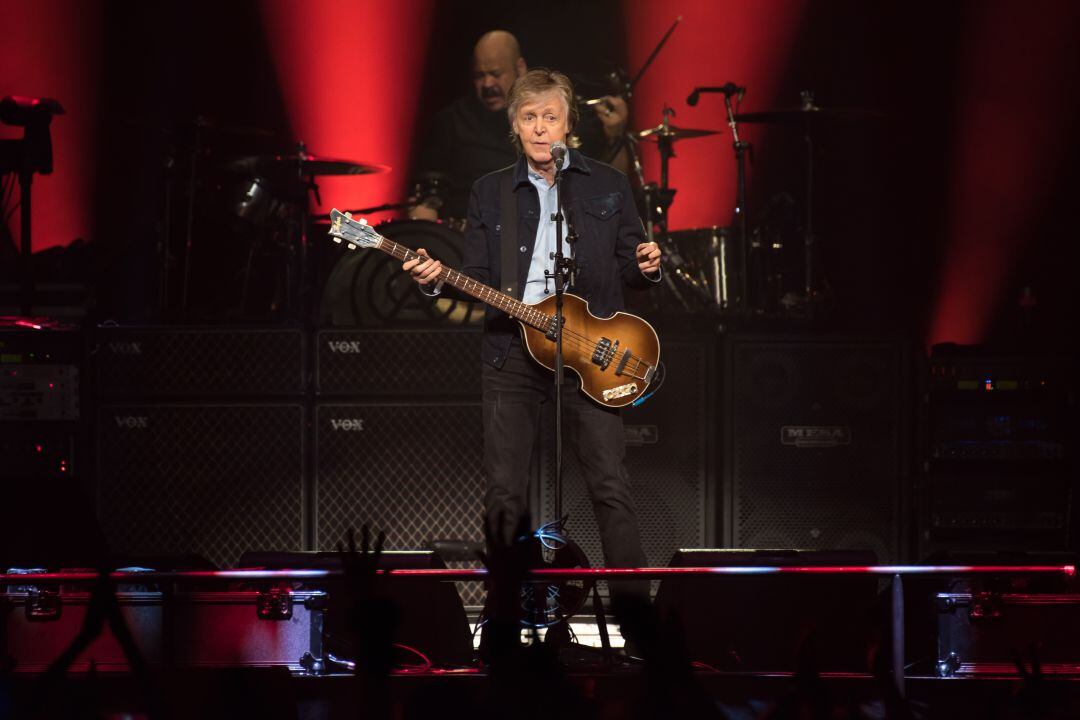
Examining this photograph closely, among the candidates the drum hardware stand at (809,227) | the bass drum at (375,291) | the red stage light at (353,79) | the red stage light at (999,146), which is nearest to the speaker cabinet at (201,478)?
the bass drum at (375,291)

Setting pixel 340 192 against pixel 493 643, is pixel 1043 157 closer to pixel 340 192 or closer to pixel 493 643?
pixel 340 192

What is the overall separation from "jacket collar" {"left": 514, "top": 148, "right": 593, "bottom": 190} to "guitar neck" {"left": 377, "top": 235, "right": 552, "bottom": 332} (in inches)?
16.4

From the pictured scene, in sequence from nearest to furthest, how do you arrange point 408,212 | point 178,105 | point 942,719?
point 942,719
point 408,212
point 178,105

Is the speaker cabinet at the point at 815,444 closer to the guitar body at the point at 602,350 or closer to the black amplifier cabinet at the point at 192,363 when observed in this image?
the guitar body at the point at 602,350

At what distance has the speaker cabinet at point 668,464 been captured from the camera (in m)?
5.62

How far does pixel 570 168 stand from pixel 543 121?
0.67 ft

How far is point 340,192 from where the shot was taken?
25.9ft

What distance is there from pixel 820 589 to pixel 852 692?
1037 mm

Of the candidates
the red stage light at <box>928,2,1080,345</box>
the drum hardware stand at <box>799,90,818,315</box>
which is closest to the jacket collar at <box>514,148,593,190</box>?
the drum hardware stand at <box>799,90,818,315</box>

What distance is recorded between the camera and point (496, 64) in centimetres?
780

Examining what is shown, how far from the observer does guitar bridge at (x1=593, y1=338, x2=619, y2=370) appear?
14.4ft

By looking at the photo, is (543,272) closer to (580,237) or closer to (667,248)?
(580,237)

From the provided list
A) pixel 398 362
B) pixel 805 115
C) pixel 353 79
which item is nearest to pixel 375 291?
pixel 398 362

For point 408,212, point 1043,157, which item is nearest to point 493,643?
point 408,212
